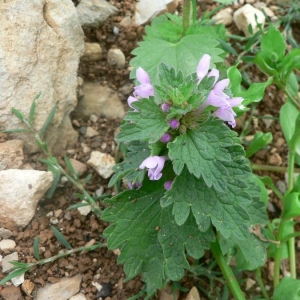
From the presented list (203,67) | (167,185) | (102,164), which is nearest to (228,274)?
(167,185)

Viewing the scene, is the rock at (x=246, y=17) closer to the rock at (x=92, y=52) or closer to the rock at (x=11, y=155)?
the rock at (x=92, y=52)

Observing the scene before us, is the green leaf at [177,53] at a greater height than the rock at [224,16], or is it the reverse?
the green leaf at [177,53]

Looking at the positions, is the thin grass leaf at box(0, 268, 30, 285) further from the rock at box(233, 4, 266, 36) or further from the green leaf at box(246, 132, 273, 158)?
the rock at box(233, 4, 266, 36)

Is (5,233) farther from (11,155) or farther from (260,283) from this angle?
(260,283)

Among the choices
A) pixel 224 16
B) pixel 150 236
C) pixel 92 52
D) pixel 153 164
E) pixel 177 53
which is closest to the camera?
pixel 153 164

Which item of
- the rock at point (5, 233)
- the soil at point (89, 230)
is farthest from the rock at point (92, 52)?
the rock at point (5, 233)

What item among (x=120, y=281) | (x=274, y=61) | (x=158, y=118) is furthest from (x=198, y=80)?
(x=120, y=281)

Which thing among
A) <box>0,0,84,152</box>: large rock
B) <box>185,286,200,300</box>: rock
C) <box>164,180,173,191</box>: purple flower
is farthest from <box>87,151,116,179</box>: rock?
<box>185,286,200,300</box>: rock
